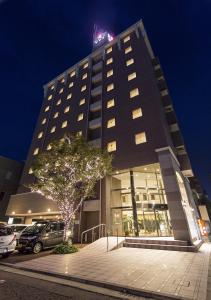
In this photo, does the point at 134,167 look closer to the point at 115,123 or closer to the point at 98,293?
the point at 115,123

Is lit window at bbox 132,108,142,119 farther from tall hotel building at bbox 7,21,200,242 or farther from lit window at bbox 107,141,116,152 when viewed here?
lit window at bbox 107,141,116,152

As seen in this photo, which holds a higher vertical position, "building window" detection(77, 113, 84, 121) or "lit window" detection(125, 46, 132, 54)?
"lit window" detection(125, 46, 132, 54)

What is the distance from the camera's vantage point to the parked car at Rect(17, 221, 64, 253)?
1158 cm

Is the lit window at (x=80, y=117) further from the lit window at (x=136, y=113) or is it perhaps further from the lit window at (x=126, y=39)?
the lit window at (x=126, y=39)

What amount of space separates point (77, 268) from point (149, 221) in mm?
10966

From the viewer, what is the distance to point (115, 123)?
21.2 metres

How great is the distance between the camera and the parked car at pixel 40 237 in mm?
11580

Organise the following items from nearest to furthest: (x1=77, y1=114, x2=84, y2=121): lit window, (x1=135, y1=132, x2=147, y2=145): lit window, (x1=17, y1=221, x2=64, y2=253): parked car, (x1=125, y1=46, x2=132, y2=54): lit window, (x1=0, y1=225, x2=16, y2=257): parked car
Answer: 1. (x1=0, y1=225, x2=16, y2=257): parked car
2. (x1=17, y1=221, x2=64, y2=253): parked car
3. (x1=135, y1=132, x2=147, y2=145): lit window
4. (x1=77, y1=114, x2=84, y2=121): lit window
5. (x1=125, y1=46, x2=132, y2=54): lit window

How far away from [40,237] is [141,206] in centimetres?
974

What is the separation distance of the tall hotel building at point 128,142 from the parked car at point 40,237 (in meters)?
4.65

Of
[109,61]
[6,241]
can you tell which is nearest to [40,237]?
[6,241]

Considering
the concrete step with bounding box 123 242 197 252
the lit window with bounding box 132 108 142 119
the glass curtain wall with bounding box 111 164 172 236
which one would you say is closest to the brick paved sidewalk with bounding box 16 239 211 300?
the concrete step with bounding box 123 242 197 252

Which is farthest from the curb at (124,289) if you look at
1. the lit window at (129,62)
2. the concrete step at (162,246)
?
the lit window at (129,62)

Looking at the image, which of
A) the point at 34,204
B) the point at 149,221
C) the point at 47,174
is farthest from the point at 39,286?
the point at 34,204
